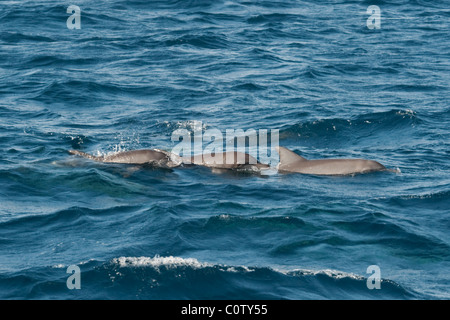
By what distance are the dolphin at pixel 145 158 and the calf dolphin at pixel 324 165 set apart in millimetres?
2668

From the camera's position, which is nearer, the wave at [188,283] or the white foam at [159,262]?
the wave at [188,283]

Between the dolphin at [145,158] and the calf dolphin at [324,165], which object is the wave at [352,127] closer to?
the calf dolphin at [324,165]

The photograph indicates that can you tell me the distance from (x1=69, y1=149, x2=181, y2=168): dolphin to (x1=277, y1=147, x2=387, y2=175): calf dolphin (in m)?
2.67

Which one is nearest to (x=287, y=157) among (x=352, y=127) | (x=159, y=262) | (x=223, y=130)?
(x=223, y=130)

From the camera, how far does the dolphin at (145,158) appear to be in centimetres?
1880

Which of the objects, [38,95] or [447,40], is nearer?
[38,95]

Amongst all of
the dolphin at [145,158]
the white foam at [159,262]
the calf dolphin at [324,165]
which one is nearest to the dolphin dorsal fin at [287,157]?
the calf dolphin at [324,165]

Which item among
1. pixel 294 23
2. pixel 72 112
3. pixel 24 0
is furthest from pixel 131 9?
pixel 72 112

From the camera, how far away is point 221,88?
2691 cm

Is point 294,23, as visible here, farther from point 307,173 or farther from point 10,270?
point 10,270

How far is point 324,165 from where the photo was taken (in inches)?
723

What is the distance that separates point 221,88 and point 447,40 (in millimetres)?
12019

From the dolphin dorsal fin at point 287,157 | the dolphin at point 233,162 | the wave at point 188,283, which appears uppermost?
the dolphin dorsal fin at point 287,157

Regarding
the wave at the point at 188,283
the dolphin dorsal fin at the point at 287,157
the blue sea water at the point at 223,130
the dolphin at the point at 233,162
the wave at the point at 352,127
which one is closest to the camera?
the wave at the point at 188,283
